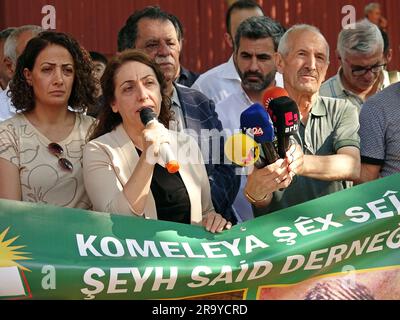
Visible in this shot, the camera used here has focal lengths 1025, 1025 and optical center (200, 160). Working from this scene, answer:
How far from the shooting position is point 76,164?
5.64m

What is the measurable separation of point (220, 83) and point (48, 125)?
227 centimetres

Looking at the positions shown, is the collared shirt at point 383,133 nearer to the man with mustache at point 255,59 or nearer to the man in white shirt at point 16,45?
the man with mustache at point 255,59

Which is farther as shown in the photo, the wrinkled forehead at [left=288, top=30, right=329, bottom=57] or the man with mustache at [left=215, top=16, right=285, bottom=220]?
the man with mustache at [left=215, top=16, right=285, bottom=220]

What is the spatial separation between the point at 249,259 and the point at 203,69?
5980 mm

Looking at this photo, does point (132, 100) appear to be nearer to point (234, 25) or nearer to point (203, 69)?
point (234, 25)

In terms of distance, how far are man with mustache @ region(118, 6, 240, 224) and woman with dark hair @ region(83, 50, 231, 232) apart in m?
0.31

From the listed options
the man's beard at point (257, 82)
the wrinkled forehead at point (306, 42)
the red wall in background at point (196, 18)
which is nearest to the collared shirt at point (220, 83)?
the man's beard at point (257, 82)

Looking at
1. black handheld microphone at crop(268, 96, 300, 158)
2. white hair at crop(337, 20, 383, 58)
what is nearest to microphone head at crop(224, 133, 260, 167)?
black handheld microphone at crop(268, 96, 300, 158)

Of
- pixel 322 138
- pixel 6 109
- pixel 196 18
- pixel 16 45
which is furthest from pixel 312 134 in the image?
pixel 196 18

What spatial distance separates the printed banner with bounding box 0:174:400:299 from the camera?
493 centimetres

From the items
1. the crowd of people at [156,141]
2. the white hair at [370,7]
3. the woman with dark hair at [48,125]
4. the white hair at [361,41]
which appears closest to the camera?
the crowd of people at [156,141]

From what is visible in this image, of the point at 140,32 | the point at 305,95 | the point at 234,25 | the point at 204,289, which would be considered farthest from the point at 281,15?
the point at 204,289

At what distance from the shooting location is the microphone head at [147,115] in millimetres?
5176

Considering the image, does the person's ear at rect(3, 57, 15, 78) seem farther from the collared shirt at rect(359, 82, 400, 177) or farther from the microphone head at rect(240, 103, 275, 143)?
the microphone head at rect(240, 103, 275, 143)
